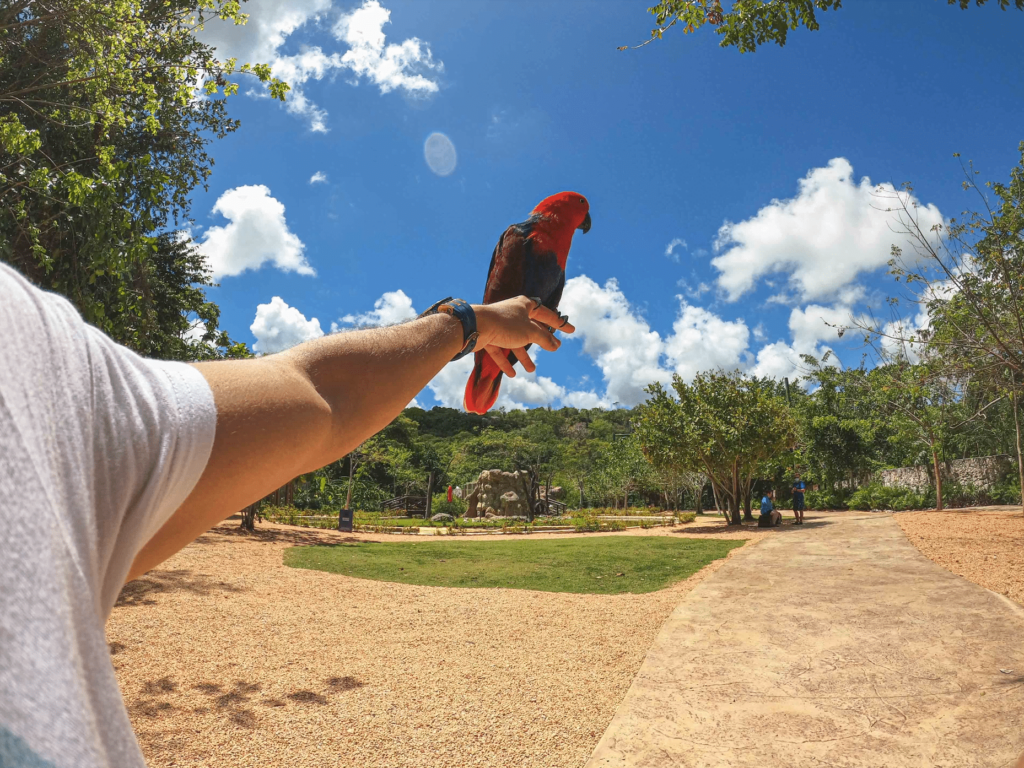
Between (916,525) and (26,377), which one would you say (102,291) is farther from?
(916,525)

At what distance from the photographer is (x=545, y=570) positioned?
9805 millimetres

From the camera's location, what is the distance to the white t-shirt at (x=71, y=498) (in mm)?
311

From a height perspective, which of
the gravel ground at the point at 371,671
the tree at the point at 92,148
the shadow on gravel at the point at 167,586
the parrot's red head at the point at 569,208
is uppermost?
the tree at the point at 92,148

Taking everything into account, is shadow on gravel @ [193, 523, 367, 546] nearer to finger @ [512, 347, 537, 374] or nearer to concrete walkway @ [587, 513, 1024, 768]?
concrete walkway @ [587, 513, 1024, 768]

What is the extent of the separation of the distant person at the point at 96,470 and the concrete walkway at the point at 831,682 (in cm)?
339

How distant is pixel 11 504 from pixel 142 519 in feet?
0.55

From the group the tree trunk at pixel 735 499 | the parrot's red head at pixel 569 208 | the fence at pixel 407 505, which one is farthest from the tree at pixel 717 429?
the parrot's red head at pixel 569 208

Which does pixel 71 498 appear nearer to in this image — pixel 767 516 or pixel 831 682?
pixel 831 682

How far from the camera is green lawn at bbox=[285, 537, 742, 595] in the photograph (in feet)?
28.5

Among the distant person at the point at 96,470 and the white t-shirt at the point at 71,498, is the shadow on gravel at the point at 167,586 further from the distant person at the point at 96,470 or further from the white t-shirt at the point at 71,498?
the white t-shirt at the point at 71,498

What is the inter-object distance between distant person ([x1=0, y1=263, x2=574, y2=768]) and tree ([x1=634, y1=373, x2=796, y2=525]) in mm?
17650

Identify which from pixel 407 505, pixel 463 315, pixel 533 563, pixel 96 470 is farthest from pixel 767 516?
pixel 407 505

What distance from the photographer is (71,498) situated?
0.40 meters

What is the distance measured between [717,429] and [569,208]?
53.8ft
